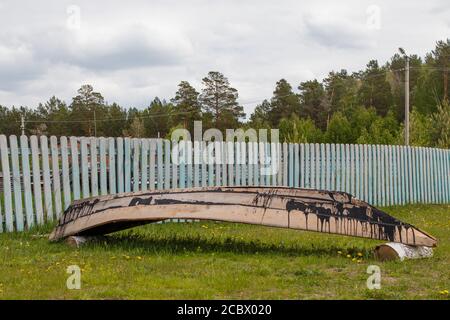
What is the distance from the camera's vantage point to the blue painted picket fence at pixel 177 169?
909cm

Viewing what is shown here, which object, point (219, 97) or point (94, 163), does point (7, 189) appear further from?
point (219, 97)

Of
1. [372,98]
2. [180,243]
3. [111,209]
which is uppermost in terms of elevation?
[372,98]

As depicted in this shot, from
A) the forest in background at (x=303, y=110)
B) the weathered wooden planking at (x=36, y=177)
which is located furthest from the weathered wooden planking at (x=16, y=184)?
the forest in background at (x=303, y=110)

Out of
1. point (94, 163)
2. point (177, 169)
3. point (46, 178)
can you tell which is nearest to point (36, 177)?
point (46, 178)

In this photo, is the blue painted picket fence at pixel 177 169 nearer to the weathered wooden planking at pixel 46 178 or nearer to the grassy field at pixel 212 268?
the weathered wooden planking at pixel 46 178

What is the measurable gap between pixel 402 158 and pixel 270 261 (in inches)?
418

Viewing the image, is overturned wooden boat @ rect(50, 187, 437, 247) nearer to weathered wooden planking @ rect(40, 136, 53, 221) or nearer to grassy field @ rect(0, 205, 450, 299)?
grassy field @ rect(0, 205, 450, 299)

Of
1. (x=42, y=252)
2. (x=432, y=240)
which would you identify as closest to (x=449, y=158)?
(x=432, y=240)

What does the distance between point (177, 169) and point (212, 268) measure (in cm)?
527

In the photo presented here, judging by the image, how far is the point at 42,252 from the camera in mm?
7062

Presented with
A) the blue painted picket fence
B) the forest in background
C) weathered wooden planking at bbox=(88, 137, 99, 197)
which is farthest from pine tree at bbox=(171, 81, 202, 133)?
weathered wooden planking at bbox=(88, 137, 99, 197)

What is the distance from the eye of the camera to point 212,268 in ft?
19.9

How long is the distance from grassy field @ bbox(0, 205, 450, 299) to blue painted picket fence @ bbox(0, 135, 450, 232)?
0.75 m
